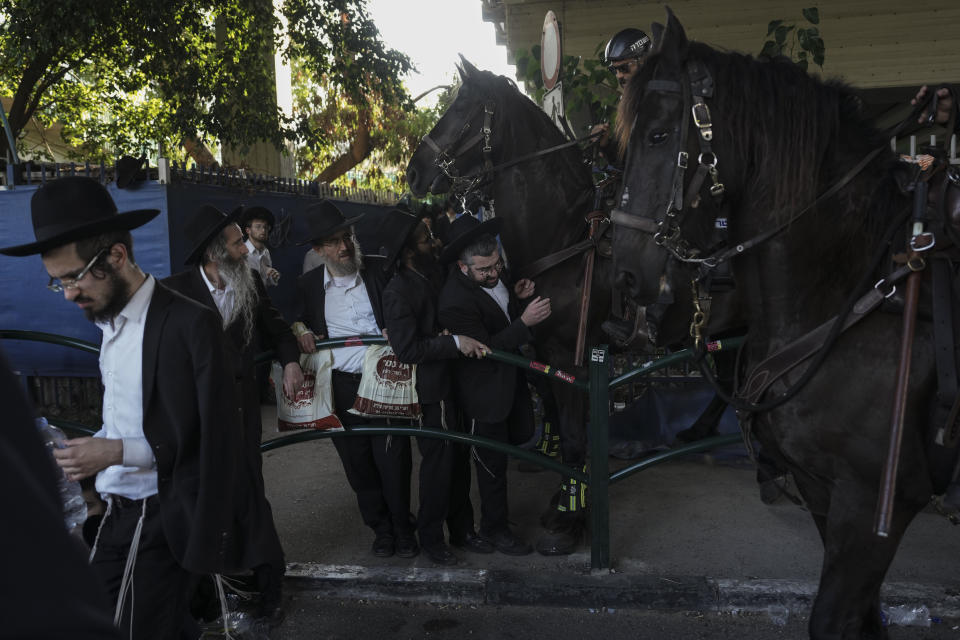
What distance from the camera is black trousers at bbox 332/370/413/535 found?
4316 millimetres

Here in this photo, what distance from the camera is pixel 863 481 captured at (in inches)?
87.6

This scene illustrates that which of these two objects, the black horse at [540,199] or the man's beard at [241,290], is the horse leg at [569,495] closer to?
the black horse at [540,199]

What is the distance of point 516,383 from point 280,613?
5.76ft

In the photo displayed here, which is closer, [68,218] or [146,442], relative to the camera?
[68,218]

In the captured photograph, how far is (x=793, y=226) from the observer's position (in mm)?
2346

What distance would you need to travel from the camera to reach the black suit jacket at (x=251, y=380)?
2.66 meters

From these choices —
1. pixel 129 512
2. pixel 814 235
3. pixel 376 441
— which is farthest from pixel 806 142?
pixel 376 441

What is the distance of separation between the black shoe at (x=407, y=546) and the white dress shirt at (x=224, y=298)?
5.14 ft

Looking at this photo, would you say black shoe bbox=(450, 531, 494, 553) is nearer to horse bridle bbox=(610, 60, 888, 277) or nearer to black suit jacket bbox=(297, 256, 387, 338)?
black suit jacket bbox=(297, 256, 387, 338)

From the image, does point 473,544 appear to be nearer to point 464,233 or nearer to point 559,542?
point 559,542

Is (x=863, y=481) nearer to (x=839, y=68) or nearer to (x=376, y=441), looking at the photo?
(x=376, y=441)

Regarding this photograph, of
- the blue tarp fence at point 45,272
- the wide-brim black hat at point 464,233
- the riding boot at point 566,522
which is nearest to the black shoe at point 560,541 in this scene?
the riding boot at point 566,522

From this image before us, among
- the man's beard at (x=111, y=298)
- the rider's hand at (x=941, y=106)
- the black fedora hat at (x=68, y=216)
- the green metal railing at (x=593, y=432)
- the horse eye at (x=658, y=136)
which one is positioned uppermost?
the rider's hand at (x=941, y=106)

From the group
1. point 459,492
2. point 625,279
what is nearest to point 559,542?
point 459,492
